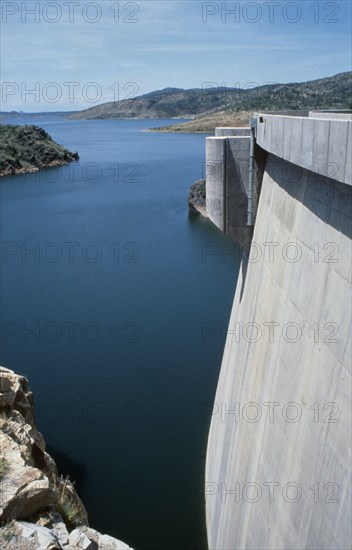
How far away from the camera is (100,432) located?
14594 millimetres

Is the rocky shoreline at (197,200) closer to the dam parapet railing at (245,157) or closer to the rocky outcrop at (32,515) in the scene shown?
the dam parapet railing at (245,157)

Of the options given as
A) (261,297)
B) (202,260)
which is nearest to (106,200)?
(202,260)

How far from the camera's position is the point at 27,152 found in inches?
2766

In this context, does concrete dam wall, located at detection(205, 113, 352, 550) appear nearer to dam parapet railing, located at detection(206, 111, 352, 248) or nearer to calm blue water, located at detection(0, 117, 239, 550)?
dam parapet railing, located at detection(206, 111, 352, 248)

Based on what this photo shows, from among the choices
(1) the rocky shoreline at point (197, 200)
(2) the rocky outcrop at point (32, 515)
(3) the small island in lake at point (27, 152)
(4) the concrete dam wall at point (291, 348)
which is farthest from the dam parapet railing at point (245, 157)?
(3) the small island in lake at point (27, 152)

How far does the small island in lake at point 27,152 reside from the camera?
6550 cm

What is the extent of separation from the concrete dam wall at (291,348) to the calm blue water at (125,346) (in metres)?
3.11

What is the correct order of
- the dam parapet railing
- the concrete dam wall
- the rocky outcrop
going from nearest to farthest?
the rocky outcrop → the concrete dam wall → the dam parapet railing

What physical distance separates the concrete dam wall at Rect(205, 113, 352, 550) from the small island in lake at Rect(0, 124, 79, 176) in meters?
59.6

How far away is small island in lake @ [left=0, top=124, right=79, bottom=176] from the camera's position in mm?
65500

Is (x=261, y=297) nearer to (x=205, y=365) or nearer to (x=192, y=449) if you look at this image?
(x=192, y=449)

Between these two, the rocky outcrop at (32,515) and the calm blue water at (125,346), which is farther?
the calm blue water at (125,346)

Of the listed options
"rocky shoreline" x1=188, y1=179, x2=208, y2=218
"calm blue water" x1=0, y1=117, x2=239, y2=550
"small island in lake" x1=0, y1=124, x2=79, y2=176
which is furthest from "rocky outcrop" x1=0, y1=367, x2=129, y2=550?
"small island in lake" x1=0, y1=124, x2=79, y2=176

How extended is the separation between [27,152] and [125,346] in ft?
189
